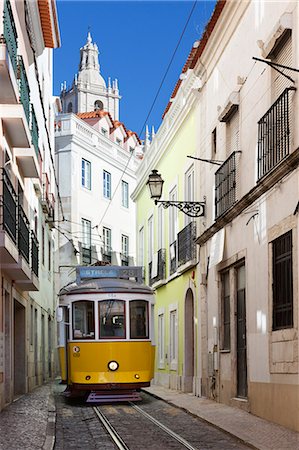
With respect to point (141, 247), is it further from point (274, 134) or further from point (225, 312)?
point (274, 134)

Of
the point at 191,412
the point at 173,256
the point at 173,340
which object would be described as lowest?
the point at 191,412

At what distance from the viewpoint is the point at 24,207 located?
66.1 ft

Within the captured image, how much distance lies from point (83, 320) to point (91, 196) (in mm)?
23312

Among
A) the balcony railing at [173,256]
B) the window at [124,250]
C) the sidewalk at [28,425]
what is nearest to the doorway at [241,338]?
the sidewalk at [28,425]

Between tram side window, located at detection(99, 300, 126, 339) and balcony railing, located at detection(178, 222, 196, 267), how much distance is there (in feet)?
11.2

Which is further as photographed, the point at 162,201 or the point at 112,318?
the point at 162,201

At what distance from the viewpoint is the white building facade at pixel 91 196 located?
37.6m

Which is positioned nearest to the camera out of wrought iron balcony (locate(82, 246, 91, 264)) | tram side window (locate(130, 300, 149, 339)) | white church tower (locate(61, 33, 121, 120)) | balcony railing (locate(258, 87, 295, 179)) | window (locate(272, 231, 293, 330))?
window (locate(272, 231, 293, 330))

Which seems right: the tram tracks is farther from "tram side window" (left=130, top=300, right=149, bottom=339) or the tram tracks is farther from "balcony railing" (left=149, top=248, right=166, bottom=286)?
"balcony railing" (left=149, top=248, right=166, bottom=286)

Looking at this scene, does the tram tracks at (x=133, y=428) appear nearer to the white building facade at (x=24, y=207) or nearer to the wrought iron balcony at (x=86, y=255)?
the white building facade at (x=24, y=207)

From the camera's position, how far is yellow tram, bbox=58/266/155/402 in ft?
54.4

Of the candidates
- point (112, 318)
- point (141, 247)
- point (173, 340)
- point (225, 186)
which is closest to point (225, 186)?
point (225, 186)

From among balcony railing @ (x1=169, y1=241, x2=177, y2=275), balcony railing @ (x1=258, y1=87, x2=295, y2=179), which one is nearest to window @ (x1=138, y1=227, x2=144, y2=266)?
balcony railing @ (x1=169, y1=241, x2=177, y2=275)

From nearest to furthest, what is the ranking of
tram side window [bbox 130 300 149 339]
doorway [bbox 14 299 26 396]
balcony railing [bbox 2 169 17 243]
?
balcony railing [bbox 2 169 17 243]
tram side window [bbox 130 300 149 339]
doorway [bbox 14 299 26 396]
